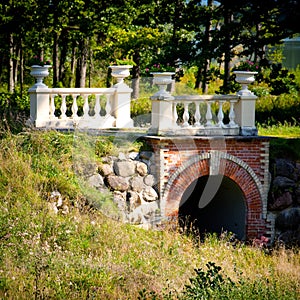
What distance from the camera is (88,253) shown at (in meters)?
10.6

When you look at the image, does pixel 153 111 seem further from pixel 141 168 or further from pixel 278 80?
pixel 278 80

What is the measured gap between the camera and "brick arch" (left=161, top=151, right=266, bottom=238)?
1338 cm

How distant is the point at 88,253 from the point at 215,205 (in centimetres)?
590

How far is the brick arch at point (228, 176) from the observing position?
13.4 m

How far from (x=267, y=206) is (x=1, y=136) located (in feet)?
18.4

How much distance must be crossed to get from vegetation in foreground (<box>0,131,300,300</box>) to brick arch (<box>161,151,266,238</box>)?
62 centimetres

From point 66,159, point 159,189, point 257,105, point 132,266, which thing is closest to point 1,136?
point 66,159

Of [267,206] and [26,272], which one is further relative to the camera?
[267,206]

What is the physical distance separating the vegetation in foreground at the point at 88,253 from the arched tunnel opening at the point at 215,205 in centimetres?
120

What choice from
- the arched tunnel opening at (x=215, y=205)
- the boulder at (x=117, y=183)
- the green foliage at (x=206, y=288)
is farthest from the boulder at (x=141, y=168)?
the green foliage at (x=206, y=288)

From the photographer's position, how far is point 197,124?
13.5 meters

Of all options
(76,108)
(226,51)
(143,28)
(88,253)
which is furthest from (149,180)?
(143,28)

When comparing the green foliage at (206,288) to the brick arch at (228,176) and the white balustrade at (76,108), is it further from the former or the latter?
the white balustrade at (76,108)

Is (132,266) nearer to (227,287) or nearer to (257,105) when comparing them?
(227,287)
